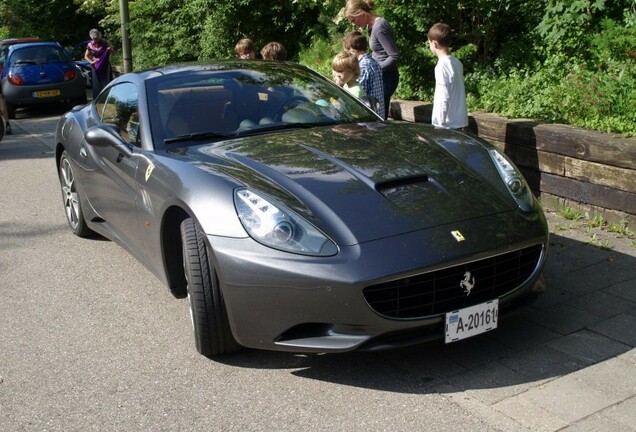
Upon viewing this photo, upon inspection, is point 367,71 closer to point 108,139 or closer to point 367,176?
point 108,139

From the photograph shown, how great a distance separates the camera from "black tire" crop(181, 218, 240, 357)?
424cm

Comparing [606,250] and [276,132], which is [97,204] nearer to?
[276,132]

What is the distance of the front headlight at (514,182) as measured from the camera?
4.49 metres

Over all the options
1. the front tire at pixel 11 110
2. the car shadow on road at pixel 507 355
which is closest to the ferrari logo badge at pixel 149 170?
the car shadow on road at pixel 507 355

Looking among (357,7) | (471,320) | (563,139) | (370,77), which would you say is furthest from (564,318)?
(357,7)

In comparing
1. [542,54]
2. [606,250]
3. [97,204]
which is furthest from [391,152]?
[542,54]

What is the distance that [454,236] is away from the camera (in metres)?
4.02

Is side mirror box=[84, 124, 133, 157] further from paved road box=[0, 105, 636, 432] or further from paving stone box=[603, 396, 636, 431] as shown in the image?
paving stone box=[603, 396, 636, 431]

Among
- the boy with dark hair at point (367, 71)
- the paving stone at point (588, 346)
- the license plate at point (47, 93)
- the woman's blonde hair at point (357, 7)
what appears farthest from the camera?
the license plate at point (47, 93)

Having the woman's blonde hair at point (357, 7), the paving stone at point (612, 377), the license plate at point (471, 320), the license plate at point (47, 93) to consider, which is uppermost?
the woman's blonde hair at point (357, 7)

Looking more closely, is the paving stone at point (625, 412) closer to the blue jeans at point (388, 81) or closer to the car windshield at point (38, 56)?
the blue jeans at point (388, 81)

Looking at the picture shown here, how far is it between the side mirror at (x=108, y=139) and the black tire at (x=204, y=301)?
47.6 inches

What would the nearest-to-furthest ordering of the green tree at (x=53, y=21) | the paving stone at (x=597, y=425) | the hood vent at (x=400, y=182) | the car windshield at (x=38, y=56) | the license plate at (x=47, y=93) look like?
the paving stone at (x=597, y=425)
the hood vent at (x=400, y=182)
the license plate at (x=47, y=93)
the car windshield at (x=38, y=56)
the green tree at (x=53, y=21)

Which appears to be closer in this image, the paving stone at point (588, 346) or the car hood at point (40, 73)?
the paving stone at point (588, 346)
